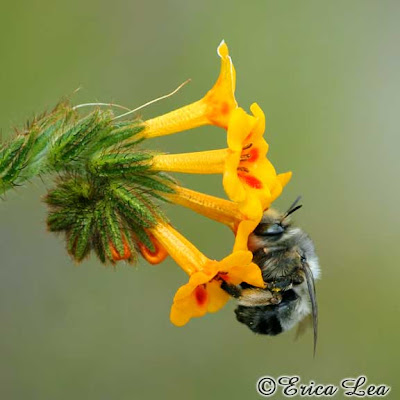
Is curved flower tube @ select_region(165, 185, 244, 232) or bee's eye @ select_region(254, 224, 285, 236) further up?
curved flower tube @ select_region(165, 185, 244, 232)

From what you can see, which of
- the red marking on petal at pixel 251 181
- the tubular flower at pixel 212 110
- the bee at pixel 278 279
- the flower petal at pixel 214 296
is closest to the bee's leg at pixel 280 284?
the bee at pixel 278 279

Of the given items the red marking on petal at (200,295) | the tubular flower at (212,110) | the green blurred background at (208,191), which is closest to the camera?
the tubular flower at (212,110)

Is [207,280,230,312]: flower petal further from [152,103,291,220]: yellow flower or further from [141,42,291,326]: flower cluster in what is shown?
[152,103,291,220]: yellow flower

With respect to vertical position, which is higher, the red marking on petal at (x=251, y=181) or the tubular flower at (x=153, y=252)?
the red marking on petal at (x=251, y=181)

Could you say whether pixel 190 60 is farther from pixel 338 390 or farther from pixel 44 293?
pixel 338 390

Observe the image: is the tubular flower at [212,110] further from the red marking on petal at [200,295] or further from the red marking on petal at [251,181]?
the red marking on petal at [200,295]

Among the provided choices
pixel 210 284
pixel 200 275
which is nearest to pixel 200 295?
pixel 210 284

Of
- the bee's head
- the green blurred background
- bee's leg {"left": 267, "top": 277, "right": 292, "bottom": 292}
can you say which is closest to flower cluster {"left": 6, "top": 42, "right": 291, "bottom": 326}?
the bee's head

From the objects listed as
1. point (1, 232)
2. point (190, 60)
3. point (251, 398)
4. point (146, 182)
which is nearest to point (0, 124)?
point (1, 232)
